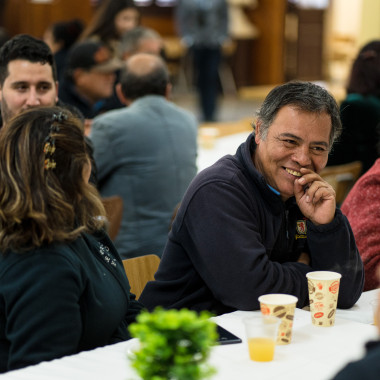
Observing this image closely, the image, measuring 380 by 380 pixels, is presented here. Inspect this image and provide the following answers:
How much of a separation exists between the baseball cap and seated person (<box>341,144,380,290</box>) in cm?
284

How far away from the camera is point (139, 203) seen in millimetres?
3906

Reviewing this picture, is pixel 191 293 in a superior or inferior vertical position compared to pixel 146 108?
inferior

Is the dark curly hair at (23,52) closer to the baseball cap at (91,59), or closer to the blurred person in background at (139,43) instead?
the baseball cap at (91,59)

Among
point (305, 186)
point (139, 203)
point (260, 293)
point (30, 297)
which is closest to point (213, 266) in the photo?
point (260, 293)

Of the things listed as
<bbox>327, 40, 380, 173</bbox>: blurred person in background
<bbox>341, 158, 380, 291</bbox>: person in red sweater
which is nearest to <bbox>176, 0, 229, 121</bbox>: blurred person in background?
<bbox>327, 40, 380, 173</bbox>: blurred person in background

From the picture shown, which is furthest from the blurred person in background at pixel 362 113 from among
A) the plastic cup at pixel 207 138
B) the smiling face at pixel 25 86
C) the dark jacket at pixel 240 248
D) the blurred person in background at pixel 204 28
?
the blurred person in background at pixel 204 28

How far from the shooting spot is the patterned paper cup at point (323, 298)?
199 centimetres

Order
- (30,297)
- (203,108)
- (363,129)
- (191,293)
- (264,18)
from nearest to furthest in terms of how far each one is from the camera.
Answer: (30,297) < (191,293) < (363,129) < (203,108) < (264,18)

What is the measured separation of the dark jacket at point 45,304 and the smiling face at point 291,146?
75cm

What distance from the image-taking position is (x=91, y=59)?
5.26 m

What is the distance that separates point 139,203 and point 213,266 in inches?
67.3

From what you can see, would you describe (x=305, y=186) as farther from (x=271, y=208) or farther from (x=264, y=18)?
(x=264, y=18)

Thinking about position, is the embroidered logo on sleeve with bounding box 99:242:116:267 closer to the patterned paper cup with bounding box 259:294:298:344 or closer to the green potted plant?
the patterned paper cup with bounding box 259:294:298:344

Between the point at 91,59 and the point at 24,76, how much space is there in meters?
2.01
